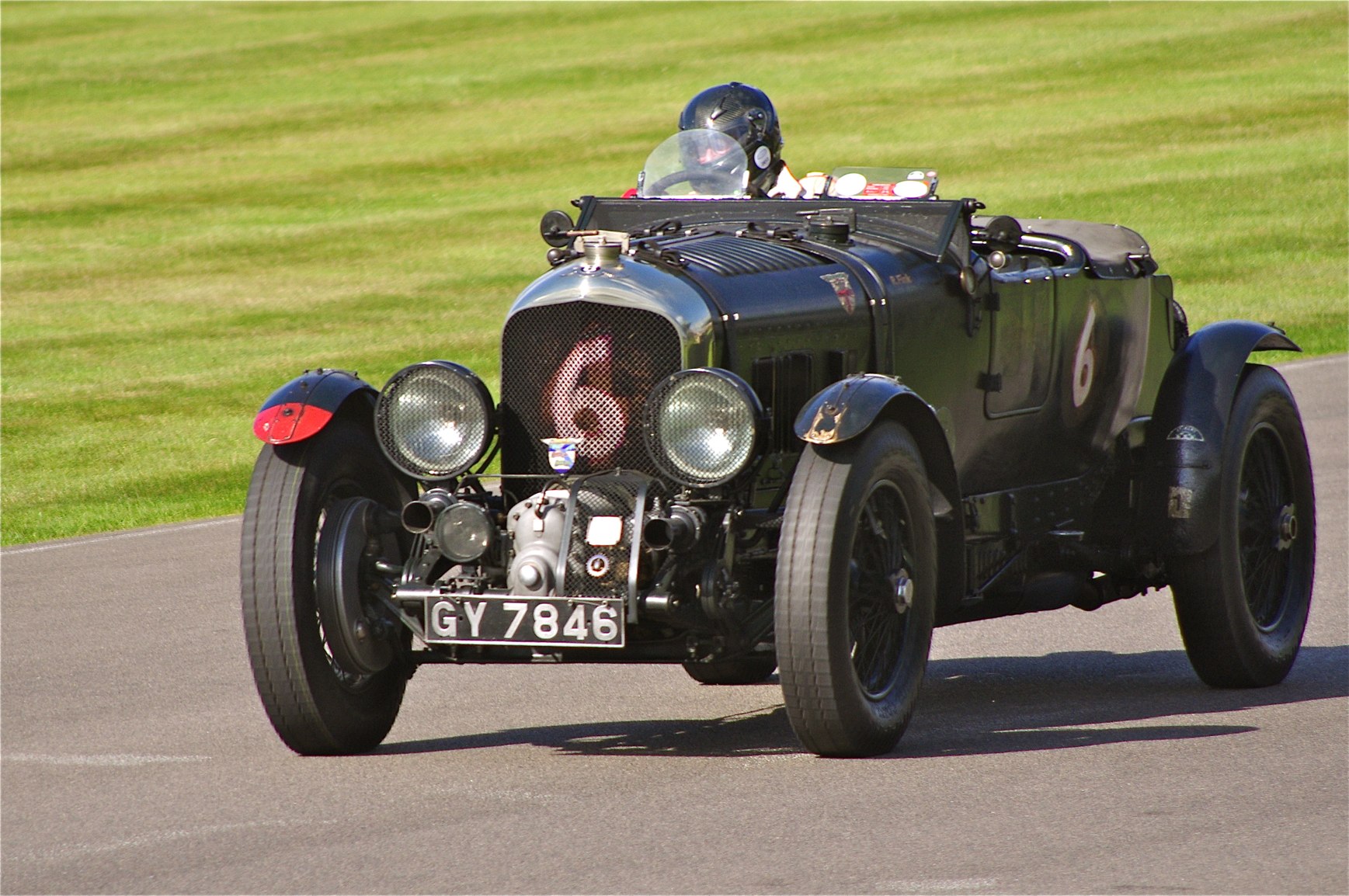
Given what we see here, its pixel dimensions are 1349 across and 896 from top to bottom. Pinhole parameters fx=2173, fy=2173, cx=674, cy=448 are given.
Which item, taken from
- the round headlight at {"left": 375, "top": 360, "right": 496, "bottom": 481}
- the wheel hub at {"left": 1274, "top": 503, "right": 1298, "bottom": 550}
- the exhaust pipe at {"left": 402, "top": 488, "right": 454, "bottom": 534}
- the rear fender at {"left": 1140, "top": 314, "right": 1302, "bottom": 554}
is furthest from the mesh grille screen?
the wheel hub at {"left": 1274, "top": 503, "right": 1298, "bottom": 550}

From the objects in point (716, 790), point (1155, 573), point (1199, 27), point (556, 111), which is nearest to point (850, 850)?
point (716, 790)

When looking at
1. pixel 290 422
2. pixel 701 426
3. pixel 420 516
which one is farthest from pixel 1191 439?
pixel 290 422

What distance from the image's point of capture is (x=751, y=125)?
323 inches

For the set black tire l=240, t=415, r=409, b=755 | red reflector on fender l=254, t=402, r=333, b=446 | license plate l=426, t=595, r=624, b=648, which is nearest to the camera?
license plate l=426, t=595, r=624, b=648

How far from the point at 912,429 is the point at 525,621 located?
1356mm

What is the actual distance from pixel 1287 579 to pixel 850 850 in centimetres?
328

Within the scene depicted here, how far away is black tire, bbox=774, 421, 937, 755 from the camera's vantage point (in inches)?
236

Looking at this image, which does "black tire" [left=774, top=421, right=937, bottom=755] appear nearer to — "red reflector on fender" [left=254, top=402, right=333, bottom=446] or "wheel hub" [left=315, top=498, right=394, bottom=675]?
"wheel hub" [left=315, top=498, right=394, bottom=675]

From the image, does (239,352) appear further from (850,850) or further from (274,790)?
(850,850)

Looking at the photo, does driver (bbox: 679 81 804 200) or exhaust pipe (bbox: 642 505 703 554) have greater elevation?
driver (bbox: 679 81 804 200)

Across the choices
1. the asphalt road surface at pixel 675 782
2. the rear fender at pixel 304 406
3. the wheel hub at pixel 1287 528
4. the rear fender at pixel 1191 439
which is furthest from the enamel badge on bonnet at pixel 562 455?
the wheel hub at pixel 1287 528

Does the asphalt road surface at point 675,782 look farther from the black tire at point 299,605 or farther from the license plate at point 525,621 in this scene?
the license plate at point 525,621

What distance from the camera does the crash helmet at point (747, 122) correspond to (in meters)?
8.19

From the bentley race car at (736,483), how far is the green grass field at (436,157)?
232 inches
